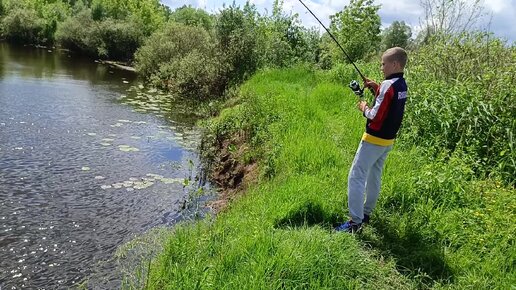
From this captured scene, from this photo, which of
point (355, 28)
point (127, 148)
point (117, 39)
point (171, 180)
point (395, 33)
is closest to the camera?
point (171, 180)

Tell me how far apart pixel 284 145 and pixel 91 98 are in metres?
14.7

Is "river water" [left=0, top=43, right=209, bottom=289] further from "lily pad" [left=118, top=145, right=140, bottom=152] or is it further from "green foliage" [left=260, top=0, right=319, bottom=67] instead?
"green foliage" [left=260, top=0, right=319, bottom=67]

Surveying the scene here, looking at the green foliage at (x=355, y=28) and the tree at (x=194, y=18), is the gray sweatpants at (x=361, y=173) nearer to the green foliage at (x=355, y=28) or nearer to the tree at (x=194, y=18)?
the green foliage at (x=355, y=28)

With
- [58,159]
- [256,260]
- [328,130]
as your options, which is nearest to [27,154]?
[58,159]

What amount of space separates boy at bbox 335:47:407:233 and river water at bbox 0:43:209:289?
3502mm

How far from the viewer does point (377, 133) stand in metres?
5.12

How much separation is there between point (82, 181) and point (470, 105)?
8590mm

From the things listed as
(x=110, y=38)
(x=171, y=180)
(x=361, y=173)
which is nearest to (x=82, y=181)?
(x=171, y=180)

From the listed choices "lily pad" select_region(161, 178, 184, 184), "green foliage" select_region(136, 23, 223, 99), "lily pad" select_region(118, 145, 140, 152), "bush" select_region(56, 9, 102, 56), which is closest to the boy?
"lily pad" select_region(161, 178, 184, 184)

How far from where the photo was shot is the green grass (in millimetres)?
4340

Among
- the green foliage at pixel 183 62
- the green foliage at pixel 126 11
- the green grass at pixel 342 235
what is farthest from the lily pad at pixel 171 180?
the green foliage at pixel 126 11

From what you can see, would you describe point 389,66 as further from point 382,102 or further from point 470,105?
point 470,105

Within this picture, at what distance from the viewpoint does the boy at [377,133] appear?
4.95 meters

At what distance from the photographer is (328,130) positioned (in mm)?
9391
